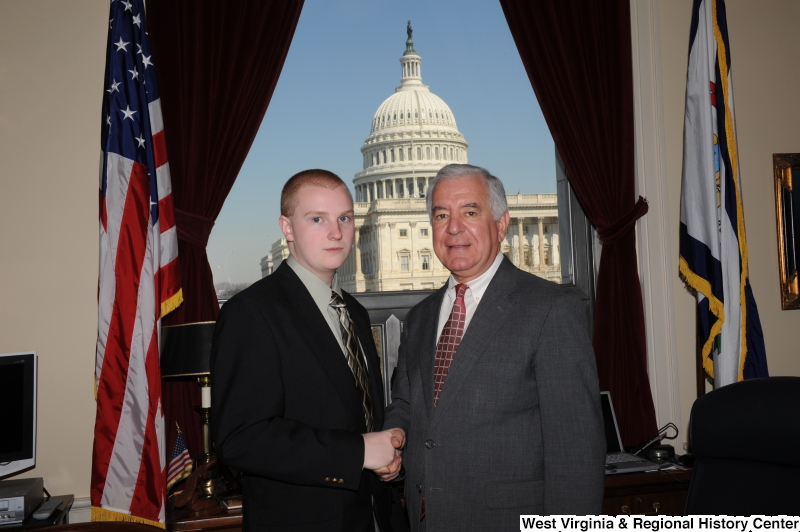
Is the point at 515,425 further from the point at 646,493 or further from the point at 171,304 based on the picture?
the point at 171,304

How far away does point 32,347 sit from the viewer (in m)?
2.95

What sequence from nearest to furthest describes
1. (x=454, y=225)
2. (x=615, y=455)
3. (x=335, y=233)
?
1. (x=335, y=233)
2. (x=454, y=225)
3. (x=615, y=455)

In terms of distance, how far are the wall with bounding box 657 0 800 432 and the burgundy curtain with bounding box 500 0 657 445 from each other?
9.2 inches

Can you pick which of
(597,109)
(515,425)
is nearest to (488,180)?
(515,425)

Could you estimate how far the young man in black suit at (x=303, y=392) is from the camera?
5.36 feet

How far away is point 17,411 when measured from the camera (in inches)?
105

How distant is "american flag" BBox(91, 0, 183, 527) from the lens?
104 inches

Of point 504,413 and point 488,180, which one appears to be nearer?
point 504,413

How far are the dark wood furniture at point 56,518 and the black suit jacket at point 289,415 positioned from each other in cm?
127

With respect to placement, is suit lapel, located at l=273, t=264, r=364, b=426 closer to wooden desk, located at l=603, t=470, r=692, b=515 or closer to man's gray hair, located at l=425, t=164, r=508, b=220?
man's gray hair, located at l=425, t=164, r=508, b=220

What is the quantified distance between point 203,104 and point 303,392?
6.75ft

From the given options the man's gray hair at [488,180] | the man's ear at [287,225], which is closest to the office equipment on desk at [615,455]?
the man's gray hair at [488,180]

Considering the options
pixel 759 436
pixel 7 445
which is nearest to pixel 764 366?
pixel 759 436

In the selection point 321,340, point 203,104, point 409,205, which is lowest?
point 321,340
